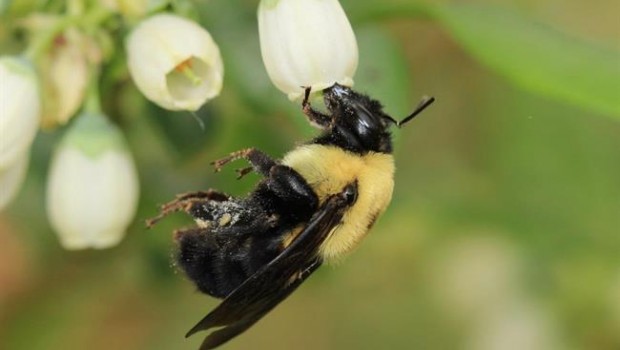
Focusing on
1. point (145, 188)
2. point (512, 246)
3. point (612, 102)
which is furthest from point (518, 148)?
point (612, 102)

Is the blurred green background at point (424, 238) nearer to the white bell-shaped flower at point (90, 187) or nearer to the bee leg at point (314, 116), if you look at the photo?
the white bell-shaped flower at point (90, 187)

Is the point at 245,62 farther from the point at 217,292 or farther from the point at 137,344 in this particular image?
the point at 137,344

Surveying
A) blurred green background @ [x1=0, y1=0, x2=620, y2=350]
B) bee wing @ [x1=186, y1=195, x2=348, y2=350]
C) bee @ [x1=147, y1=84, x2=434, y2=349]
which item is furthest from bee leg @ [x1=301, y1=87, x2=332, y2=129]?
blurred green background @ [x1=0, y1=0, x2=620, y2=350]

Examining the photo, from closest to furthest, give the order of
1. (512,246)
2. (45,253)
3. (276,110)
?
(276,110), (45,253), (512,246)

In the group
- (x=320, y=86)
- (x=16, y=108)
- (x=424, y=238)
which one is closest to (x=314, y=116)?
(x=320, y=86)

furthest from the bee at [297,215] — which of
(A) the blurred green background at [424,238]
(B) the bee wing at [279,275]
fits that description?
(A) the blurred green background at [424,238]

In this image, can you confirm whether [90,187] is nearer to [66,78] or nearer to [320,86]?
[66,78]
